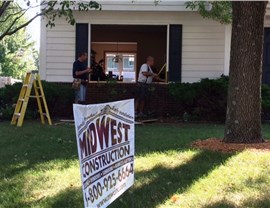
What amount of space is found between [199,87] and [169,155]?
594 centimetres

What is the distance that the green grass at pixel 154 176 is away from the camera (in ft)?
15.9

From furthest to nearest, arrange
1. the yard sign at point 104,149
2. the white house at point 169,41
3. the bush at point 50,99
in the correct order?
the white house at point 169,41 < the bush at point 50,99 < the yard sign at point 104,149

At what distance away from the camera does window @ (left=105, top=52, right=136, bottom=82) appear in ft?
79.6

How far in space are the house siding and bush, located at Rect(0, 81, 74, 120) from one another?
0.99 metres

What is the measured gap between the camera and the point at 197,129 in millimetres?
10336

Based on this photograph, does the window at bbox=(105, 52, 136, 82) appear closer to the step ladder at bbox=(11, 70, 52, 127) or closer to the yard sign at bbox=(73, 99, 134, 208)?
the step ladder at bbox=(11, 70, 52, 127)

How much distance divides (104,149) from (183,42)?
10.3 metres

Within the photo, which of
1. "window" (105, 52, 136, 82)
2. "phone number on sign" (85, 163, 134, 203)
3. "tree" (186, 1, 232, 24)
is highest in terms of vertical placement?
"tree" (186, 1, 232, 24)

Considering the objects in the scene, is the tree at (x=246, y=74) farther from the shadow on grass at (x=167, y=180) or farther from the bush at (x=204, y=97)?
the bush at (x=204, y=97)

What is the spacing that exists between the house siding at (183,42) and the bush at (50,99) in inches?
38.8

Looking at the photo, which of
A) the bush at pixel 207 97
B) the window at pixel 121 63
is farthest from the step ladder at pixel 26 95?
the window at pixel 121 63

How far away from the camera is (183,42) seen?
45.4 feet

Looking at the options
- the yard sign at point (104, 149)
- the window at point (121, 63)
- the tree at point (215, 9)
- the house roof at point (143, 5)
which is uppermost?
the house roof at point (143, 5)

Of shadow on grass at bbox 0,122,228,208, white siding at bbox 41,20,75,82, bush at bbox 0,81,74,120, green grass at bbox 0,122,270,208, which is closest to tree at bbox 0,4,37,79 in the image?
white siding at bbox 41,20,75,82
